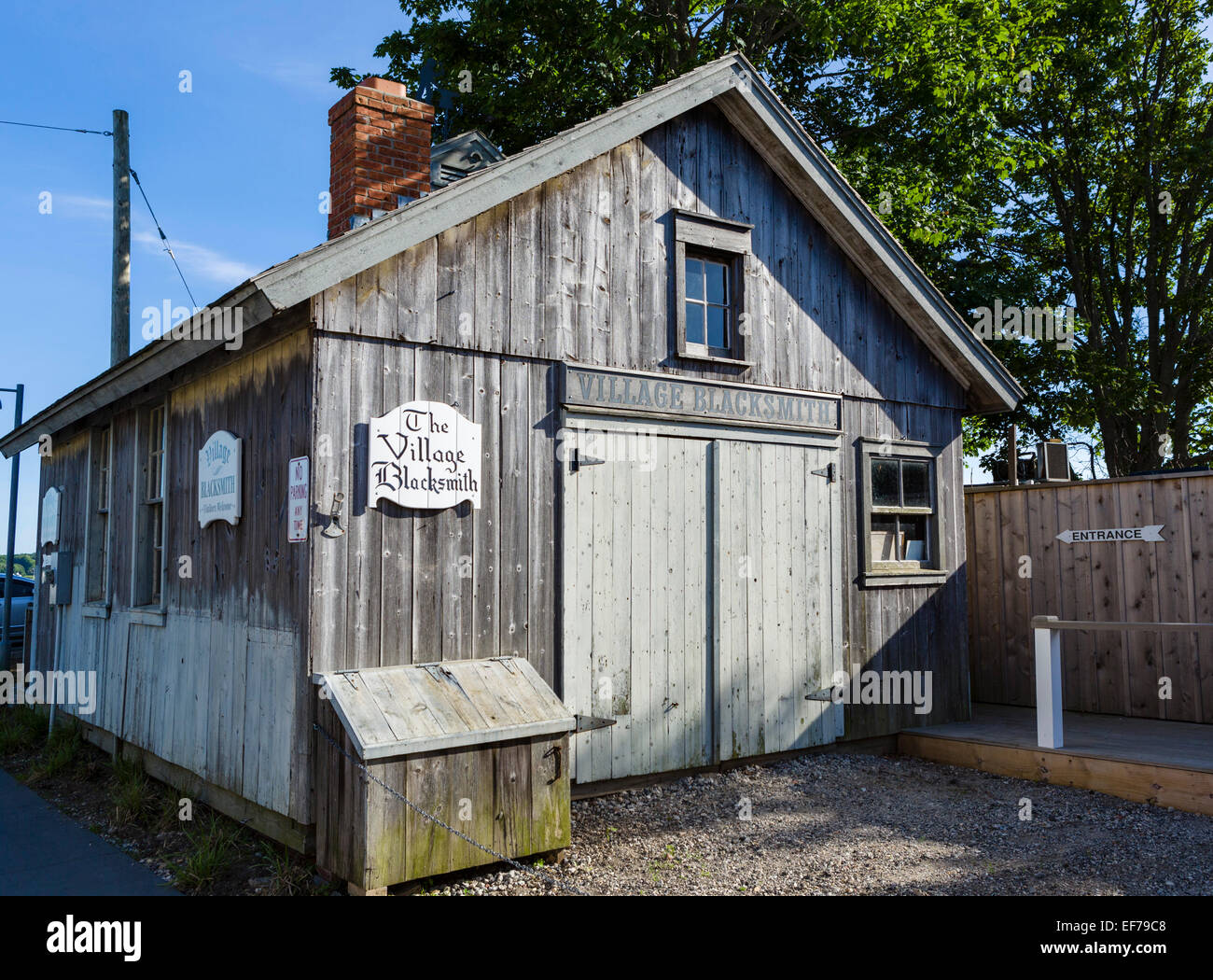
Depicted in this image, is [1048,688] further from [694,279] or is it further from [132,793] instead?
[132,793]

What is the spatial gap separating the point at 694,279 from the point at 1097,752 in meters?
5.23

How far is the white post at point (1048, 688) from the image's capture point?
823cm

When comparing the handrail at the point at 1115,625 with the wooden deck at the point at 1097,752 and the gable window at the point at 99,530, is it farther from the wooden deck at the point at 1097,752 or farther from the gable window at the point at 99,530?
the gable window at the point at 99,530

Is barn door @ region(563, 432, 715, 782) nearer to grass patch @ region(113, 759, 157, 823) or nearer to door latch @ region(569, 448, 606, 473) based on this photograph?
door latch @ region(569, 448, 606, 473)

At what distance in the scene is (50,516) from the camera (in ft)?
39.2

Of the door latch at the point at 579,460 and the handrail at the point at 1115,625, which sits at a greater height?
the door latch at the point at 579,460

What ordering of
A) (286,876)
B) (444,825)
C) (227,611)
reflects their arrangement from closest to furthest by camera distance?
(444,825), (286,876), (227,611)

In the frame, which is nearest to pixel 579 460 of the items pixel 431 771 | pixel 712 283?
pixel 712 283

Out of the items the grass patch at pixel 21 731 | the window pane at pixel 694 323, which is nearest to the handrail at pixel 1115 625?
the window pane at pixel 694 323

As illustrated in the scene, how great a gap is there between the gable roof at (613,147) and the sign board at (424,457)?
985 mm

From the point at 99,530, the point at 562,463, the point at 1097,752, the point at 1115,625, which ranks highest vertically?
the point at 562,463

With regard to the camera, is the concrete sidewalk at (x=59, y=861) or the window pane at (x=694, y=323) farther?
the window pane at (x=694, y=323)

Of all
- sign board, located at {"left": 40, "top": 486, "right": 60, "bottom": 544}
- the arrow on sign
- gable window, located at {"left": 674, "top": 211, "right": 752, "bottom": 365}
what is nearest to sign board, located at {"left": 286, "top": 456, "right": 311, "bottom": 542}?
gable window, located at {"left": 674, "top": 211, "right": 752, "bottom": 365}

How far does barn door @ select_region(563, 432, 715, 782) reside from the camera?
7.20 m
